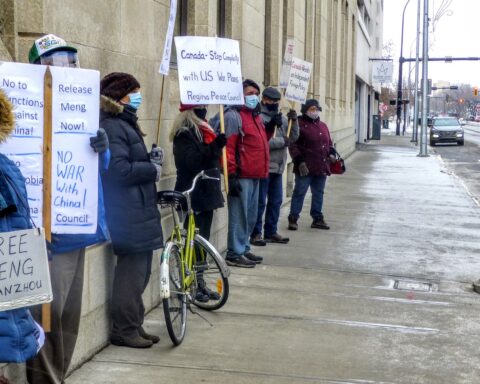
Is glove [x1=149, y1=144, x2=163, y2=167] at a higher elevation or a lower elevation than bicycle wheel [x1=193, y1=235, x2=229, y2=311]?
higher

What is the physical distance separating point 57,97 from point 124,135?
48.8 inches

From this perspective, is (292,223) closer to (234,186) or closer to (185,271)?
(234,186)

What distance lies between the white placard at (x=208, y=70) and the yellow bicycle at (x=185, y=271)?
725 millimetres

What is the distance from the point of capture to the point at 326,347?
6.09 meters

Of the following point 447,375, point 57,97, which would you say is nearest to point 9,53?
point 57,97

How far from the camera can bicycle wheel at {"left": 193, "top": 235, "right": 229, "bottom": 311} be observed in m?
A: 6.54

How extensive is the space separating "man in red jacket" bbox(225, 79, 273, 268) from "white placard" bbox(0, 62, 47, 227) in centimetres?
418

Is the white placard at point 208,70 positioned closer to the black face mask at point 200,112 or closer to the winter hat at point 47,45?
the black face mask at point 200,112

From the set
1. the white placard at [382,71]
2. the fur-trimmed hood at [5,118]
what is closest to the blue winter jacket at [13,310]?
the fur-trimmed hood at [5,118]

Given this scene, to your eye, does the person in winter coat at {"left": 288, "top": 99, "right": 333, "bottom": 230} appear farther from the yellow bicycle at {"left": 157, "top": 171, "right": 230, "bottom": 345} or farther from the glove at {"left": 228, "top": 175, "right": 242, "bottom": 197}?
the yellow bicycle at {"left": 157, "top": 171, "right": 230, "bottom": 345}

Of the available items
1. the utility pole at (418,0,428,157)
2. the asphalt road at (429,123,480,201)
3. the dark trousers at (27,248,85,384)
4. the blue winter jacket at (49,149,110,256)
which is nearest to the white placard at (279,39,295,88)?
the blue winter jacket at (49,149,110,256)

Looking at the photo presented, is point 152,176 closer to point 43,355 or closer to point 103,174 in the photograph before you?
point 103,174

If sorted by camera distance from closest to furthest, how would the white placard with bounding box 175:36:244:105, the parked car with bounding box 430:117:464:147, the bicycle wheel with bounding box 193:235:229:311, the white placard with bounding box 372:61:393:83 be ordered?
1. the bicycle wheel with bounding box 193:235:229:311
2. the white placard with bounding box 175:36:244:105
3. the parked car with bounding box 430:117:464:147
4. the white placard with bounding box 372:61:393:83

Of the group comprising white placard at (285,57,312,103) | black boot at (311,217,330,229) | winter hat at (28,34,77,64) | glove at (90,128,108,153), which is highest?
white placard at (285,57,312,103)
